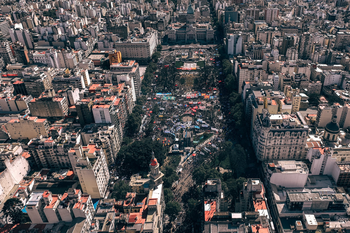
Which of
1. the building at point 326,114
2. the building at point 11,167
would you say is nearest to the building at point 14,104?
the building at point 11,167

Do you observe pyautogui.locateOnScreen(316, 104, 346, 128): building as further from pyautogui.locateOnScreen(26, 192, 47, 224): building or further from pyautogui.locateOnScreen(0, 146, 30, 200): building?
pyautogui.locateOnScreen(0, 146, 30, 200): building

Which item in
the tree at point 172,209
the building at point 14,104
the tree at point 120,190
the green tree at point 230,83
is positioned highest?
the building at point 14,104

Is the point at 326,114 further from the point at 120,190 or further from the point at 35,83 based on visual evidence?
the point at 35,83

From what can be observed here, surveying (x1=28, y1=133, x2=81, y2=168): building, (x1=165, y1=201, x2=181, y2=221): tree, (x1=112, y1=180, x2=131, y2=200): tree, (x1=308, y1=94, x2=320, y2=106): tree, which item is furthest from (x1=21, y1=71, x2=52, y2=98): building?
(x1=308, y1=94, x2=320, y2=106): tree

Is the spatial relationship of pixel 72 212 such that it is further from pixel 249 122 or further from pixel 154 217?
pixel 249 122

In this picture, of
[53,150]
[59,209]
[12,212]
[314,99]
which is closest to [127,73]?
[53,150]

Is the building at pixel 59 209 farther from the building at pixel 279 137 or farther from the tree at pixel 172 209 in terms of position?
the building at pixel 279 137

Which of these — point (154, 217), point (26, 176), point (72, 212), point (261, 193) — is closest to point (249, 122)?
point (261, 193)
